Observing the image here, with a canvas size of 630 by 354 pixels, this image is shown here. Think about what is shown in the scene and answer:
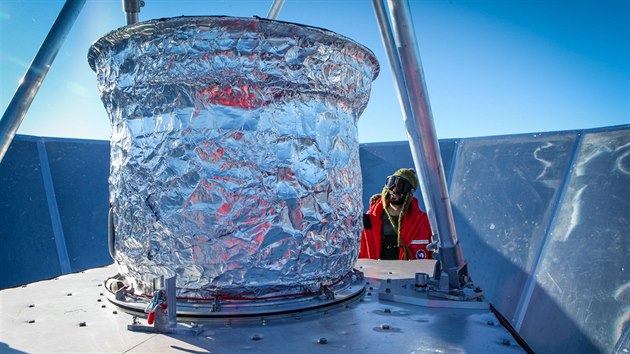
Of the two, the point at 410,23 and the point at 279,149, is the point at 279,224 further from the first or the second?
the point at 410,23

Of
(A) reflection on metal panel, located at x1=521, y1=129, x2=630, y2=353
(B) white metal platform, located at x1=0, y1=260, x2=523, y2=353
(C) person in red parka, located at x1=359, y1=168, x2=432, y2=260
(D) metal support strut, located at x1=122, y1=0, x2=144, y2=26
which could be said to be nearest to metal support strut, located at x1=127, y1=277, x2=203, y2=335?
(B) white metal platform, located at x1=0, y1=260, x2=523, y2=353

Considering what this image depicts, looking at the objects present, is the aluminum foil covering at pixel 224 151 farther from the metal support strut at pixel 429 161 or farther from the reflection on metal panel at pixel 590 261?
the reflection on metal panel at pixel 590 261

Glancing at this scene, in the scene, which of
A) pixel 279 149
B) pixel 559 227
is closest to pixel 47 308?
pixel 279 149

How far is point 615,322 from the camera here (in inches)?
71.0

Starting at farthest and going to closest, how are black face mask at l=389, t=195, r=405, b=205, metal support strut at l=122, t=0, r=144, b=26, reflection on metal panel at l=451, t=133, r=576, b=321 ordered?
1. black face mask at l=389, t=195, r=405, b=205
2. reflection on metal panel at l=451, t=133, r=576, b=321
3. metal support strut at l=122, t=0, r=144, b=26

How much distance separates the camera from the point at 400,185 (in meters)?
2.68

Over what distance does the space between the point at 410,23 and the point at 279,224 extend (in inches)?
17.9

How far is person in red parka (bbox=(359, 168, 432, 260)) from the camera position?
2604 millimetres

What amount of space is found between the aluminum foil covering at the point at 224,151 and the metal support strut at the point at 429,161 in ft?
0.44

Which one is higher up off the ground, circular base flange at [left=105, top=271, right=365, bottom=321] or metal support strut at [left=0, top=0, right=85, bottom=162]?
metal support strut at [left=0, top=0, right=85, bottom=162]

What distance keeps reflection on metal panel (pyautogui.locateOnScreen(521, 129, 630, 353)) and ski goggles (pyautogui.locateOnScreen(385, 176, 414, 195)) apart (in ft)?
2.63

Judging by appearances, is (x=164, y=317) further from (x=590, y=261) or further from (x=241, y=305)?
(x=590, y=261)

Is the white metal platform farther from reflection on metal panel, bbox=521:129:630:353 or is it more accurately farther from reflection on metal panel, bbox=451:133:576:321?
reflection on metal panel, bbox=451:133:576:321

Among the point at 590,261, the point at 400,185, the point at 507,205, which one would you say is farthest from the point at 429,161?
the point at 507,205
